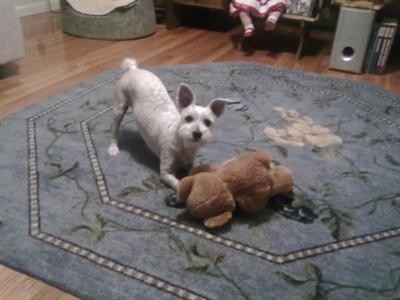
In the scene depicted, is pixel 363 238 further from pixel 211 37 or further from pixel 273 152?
pixel 211 37

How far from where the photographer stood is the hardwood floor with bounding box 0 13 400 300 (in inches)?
85.8

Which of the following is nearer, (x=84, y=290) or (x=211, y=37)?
(x=84, y=290)

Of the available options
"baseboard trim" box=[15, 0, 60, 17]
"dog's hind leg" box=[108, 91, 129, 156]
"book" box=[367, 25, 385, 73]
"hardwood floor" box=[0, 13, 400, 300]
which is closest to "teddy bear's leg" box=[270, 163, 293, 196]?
"dog's hind leg" box=[108, 91, 129, 156]

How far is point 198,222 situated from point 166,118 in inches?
15.3

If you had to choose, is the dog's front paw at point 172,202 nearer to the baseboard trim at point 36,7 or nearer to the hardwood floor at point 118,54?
the hardwood floor at point 118,54

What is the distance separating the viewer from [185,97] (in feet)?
4.07

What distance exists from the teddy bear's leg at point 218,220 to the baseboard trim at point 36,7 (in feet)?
10.3

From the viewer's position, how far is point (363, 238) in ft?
3.84

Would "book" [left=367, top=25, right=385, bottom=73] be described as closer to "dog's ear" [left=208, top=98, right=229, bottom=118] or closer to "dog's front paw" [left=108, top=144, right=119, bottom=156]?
"dog's ear" [left=208, top=98, right=229, bottom=118]

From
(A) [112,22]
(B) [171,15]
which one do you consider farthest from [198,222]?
(B) [171,15]

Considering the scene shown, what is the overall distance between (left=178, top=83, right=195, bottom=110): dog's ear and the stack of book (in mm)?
1781

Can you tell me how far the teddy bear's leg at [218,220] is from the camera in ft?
3.75

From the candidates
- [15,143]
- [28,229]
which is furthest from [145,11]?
[28,229]

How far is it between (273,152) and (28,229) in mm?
962
